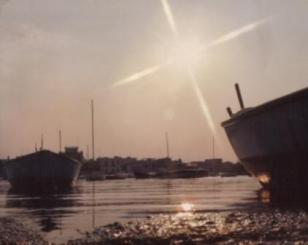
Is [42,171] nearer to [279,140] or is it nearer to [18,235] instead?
[279,140]

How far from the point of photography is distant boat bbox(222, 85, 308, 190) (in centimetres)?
3922

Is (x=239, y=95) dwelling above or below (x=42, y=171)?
above

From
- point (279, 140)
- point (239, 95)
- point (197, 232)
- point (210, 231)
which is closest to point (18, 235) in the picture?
point (197, 232)

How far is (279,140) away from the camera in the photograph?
4291 cm

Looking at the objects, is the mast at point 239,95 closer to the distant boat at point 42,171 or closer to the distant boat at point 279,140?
the distant boat at point 279,140

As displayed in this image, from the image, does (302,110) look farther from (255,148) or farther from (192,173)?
(192,173)

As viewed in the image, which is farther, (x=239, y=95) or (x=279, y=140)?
(x=239, y=95)

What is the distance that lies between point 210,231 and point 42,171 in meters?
69.7

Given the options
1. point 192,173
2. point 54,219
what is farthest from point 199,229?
point 192,173

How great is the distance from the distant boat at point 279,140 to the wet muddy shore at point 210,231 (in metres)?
17.6

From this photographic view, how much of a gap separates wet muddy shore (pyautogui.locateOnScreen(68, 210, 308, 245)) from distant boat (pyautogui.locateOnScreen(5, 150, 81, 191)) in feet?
210

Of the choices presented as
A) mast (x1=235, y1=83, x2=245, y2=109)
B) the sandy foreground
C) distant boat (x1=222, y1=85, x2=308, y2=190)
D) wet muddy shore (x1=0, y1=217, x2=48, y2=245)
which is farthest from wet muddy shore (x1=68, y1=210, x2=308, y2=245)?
mast (x1=235, y1=83, x2=245, y2=109)

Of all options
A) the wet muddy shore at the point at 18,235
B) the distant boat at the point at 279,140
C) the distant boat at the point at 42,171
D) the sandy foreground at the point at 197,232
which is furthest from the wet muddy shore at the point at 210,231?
the distant boat at the point at 42,171

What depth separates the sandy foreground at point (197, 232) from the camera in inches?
607
